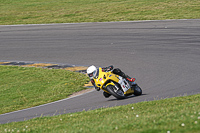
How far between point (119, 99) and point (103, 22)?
787 inches

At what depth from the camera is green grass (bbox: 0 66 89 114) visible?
15415 millimetres

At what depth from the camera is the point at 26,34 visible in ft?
100

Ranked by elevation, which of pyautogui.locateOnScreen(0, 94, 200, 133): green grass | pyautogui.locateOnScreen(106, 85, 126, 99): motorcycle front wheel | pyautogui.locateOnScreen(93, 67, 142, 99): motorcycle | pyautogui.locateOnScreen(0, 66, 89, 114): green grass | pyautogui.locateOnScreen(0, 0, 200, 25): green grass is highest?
pyautogui.locateOnScreen(0, 0, 200, 25): green grass

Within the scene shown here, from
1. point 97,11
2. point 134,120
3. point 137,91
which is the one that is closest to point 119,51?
point 137,91

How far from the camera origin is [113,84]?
12.7 meters

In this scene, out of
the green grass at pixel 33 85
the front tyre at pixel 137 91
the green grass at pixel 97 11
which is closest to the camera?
the front tyre at pixel 137 91

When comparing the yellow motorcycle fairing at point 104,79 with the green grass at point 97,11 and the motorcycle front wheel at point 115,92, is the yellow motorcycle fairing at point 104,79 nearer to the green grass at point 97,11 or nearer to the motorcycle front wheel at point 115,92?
the motorcycle front wheel at point 115,92

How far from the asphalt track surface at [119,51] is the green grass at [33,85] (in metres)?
1.33

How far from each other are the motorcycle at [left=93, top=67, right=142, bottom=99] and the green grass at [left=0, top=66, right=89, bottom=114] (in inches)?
123

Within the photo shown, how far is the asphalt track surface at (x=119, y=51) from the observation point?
1357 centimetres

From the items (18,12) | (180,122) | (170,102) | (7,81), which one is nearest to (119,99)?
(170,102)

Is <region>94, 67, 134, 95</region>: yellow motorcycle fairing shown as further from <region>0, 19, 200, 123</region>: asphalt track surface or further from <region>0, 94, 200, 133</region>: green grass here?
<region>0, 94, 200, 133</region>: green grass

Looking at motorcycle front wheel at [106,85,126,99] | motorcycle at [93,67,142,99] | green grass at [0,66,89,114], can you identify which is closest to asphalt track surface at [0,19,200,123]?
motorcycle front wheel at [106,85,126,99]

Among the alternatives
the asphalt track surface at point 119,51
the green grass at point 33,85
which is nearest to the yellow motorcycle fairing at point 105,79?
the asphalt track surface at point 119,51
